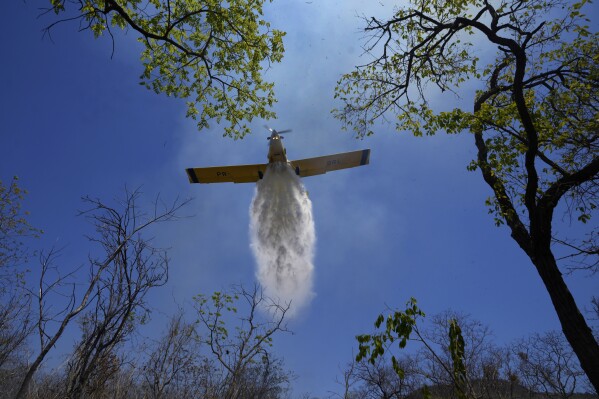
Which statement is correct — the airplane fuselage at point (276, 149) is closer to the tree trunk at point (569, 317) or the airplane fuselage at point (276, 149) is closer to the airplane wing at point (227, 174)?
the airplane wing at point (227, 174)

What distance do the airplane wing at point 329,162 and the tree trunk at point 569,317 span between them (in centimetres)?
1469

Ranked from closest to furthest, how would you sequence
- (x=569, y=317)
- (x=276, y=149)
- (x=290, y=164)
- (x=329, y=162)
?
1. (x=569, y=317)
2. (x=276, y=149)
3. (x=290, y=164)
4. (x=329, y=162)

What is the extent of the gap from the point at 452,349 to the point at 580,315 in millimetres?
4004

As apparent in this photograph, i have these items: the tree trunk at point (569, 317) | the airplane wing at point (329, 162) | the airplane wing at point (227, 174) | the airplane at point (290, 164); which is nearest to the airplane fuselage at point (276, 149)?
the airplane at point (290, 164)

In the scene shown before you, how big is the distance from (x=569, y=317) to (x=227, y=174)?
1719 cm

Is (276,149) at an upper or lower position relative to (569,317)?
upper

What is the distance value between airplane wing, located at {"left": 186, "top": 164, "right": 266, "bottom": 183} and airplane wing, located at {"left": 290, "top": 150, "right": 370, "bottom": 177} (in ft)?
7.16

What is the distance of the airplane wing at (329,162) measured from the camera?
20.2 metres

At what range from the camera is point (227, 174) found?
19984mm

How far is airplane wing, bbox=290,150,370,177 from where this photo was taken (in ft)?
66.4

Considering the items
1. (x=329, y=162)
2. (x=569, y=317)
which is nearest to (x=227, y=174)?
(x=329, y=162)

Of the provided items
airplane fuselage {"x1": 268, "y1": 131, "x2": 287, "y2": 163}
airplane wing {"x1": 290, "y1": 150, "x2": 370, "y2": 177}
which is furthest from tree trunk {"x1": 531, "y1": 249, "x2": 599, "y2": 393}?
airplane wing {"x1": 290, "y1": 150, "x2": 370, "y2": 177}

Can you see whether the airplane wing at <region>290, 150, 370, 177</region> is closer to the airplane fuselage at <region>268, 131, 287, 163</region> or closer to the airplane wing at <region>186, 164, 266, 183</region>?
the airplane fuselage at <region>268, 131, 287, 163</region>

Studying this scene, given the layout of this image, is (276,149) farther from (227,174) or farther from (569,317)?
(569,317)
